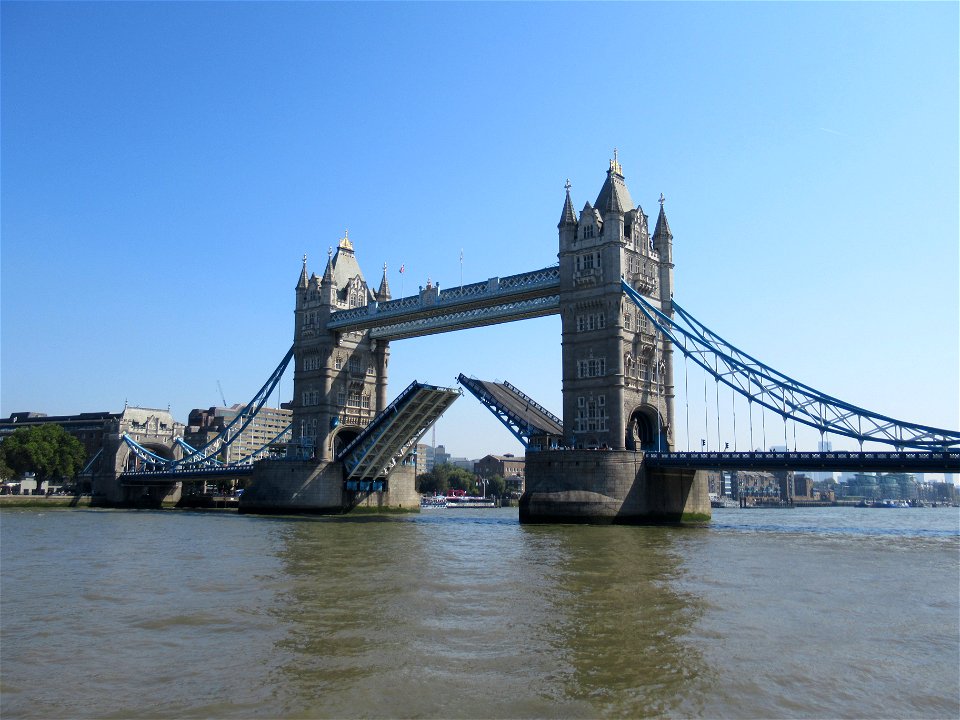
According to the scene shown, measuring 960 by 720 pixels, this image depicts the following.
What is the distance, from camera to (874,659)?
50.1 feet

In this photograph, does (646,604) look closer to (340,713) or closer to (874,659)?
(874,659)

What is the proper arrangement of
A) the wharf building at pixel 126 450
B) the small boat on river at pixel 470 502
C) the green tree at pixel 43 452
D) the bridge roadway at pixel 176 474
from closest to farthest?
the bridge roadway at pixel 176 474 → the wharf building at pixel 126 450 → the green tree at pixel 43 452 → the small boat on river at pixel 470 502

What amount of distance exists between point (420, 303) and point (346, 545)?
37.3 metres

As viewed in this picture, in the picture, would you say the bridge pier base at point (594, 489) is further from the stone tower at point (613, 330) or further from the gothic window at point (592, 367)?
the gothic window at point (592, 367)

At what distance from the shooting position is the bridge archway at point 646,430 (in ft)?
197

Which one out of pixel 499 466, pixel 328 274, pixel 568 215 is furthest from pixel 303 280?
pixel 499 466

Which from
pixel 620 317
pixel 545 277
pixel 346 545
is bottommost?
pixel 346 545

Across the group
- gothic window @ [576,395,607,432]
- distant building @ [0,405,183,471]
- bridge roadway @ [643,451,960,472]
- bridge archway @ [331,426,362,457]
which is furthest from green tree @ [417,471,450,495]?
bridge roadway @ [643,451,960,472]

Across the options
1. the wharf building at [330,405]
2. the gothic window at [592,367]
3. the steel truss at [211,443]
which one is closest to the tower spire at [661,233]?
the gothic window at [592,367]

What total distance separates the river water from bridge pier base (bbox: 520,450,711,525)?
798 inches

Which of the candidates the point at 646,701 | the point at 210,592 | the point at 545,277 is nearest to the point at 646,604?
the point at 646,701

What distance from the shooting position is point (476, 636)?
17.0 meters

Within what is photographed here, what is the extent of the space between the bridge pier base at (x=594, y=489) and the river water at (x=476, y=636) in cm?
2028

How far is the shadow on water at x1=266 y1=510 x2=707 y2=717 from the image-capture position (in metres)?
12.5
